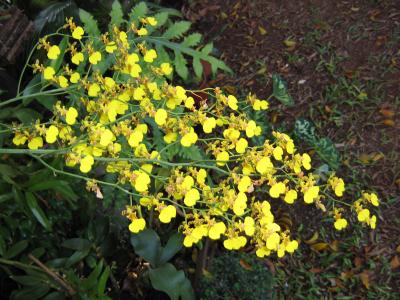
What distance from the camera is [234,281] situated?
7.30 feet

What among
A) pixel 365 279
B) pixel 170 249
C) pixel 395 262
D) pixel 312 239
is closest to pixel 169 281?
pixel 170 249

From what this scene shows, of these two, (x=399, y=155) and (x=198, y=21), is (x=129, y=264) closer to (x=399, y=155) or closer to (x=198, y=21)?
(x=399, y=155)

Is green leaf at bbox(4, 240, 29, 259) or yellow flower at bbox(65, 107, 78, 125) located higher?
yellow flower at bbox(65, 107, 78, 125)

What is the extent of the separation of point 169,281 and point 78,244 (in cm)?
38

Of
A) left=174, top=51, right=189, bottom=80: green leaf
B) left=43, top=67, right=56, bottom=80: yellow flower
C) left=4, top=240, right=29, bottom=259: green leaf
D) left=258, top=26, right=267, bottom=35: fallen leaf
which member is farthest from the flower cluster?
left=258, top=26, right=267, bottom=35: fallen leaf

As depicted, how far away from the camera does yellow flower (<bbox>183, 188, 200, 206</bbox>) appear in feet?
3.92

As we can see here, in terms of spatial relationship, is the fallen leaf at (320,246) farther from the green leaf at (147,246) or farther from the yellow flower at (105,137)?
the yellow flower at (105,137)

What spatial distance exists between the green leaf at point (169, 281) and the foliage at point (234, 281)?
0.27m

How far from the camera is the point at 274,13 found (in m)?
3.79

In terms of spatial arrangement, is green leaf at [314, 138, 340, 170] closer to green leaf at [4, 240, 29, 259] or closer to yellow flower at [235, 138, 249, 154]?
yellow flower at [235, 138, 249, 154]

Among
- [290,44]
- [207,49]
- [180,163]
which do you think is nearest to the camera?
[180,163]

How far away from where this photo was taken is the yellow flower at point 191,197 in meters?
1.20

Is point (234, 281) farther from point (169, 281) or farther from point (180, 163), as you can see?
point (180, 163)

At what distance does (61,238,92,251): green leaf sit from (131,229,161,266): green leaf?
0.18m
